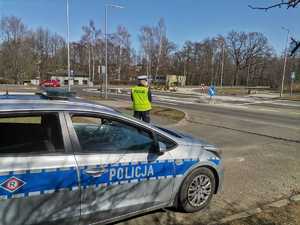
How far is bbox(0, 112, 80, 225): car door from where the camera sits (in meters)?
2.52

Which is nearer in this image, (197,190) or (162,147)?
(162,147)

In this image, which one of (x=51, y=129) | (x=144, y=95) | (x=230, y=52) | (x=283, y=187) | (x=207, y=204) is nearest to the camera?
(x=51, y=129)

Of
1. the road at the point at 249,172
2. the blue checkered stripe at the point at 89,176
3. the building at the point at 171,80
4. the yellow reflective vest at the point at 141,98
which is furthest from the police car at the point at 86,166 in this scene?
the building at the point at 171,80

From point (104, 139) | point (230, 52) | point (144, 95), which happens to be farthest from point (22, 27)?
point (104, 139)

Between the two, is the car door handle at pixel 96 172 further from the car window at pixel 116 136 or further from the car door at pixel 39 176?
the car window at pixel 116 136

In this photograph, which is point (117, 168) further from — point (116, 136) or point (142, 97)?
point (142, 97)

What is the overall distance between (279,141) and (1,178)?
8.35 meters

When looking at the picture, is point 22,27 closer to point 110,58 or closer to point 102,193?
point 110,58

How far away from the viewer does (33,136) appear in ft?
9.84

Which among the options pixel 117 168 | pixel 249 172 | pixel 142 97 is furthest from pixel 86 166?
pixel 142 97

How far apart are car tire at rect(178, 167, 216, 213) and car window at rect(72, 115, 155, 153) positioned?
0.78 m

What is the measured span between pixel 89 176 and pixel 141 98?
536 centimetres

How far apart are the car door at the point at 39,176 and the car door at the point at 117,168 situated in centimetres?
11

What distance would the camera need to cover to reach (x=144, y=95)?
811cm
